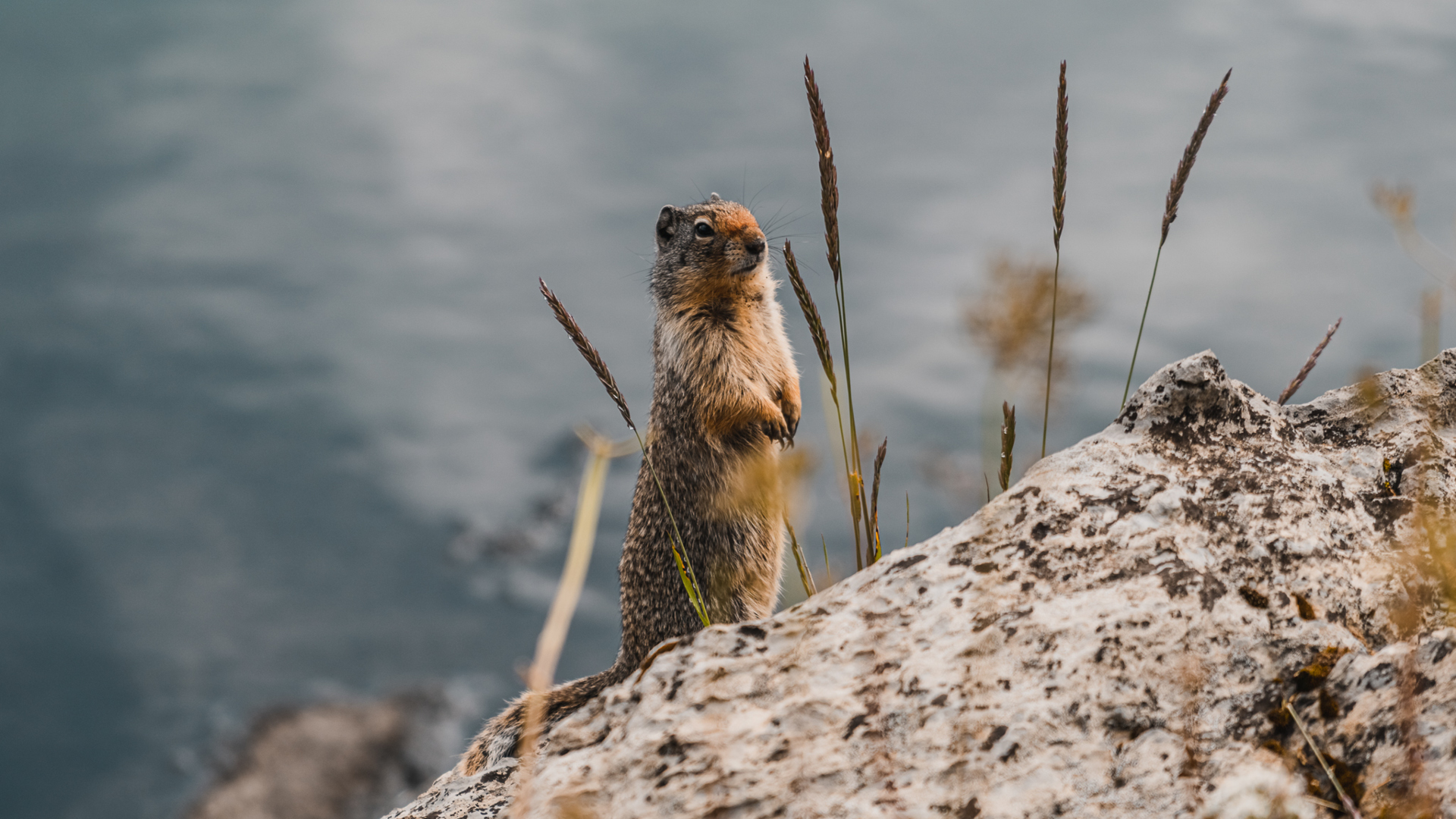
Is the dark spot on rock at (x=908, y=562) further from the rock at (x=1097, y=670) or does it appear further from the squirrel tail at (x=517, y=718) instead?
the squirrel tail at (x=517, y=718)

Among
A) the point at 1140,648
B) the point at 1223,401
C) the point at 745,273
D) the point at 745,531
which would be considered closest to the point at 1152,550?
the point at 1140,648

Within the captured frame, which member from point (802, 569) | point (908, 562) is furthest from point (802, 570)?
point (908, 562)

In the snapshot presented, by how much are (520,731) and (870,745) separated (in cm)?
274

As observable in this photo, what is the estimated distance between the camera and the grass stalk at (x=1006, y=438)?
3004mm

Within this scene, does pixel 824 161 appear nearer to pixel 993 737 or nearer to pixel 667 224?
pixel 993 737

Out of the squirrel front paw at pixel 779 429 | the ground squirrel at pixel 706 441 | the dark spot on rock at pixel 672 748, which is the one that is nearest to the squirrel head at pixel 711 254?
the ground squirrel at pixel 706 441

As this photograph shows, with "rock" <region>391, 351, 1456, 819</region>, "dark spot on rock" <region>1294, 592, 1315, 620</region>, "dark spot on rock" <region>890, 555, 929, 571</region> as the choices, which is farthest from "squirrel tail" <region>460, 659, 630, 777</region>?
"dark spot on rock" <region>1294, 592, 1315, 620</region>

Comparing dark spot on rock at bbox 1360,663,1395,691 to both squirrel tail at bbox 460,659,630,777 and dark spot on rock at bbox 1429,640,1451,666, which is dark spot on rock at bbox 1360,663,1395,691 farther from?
squirrel tail at bbox 460,659,630,777

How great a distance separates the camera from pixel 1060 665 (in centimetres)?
216

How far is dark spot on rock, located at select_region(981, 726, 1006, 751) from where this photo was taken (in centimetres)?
204

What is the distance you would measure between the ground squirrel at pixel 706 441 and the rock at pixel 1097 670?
181 centimetres

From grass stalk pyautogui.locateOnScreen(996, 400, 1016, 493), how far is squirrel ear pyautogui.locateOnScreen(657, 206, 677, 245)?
3.69m

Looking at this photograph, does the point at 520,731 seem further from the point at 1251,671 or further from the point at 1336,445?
the point at 1336,445

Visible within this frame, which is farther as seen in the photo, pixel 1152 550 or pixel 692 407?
pixel 692 407
